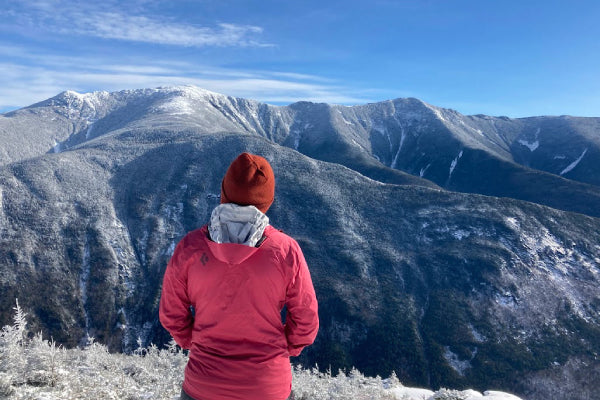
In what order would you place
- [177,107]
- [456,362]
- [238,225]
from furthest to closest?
[177,107]
[456,362]
[238,225]

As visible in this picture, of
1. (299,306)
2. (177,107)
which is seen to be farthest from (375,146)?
(299,306)

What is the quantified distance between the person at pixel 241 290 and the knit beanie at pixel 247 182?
0.01 meters

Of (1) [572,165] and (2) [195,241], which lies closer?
(2) [195,241]

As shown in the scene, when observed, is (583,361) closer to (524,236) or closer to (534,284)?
(534,284)

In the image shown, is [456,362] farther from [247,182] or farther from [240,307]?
[247,182]

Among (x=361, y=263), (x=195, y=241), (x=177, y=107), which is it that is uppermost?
(x=195, y=241)

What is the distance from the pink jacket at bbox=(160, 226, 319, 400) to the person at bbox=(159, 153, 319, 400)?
0.01 metres

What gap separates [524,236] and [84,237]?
218 ft

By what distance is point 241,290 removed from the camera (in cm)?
418

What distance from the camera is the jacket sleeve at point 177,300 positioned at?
4.46m

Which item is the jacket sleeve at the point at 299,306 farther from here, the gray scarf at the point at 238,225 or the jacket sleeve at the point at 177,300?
the jacket sleeve at the point at 177,300

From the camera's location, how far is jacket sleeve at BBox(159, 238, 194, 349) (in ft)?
14.6

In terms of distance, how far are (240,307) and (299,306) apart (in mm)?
738

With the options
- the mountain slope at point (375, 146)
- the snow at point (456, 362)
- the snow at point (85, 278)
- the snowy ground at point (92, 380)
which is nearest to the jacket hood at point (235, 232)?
the snowy ground at point (92, 380)
